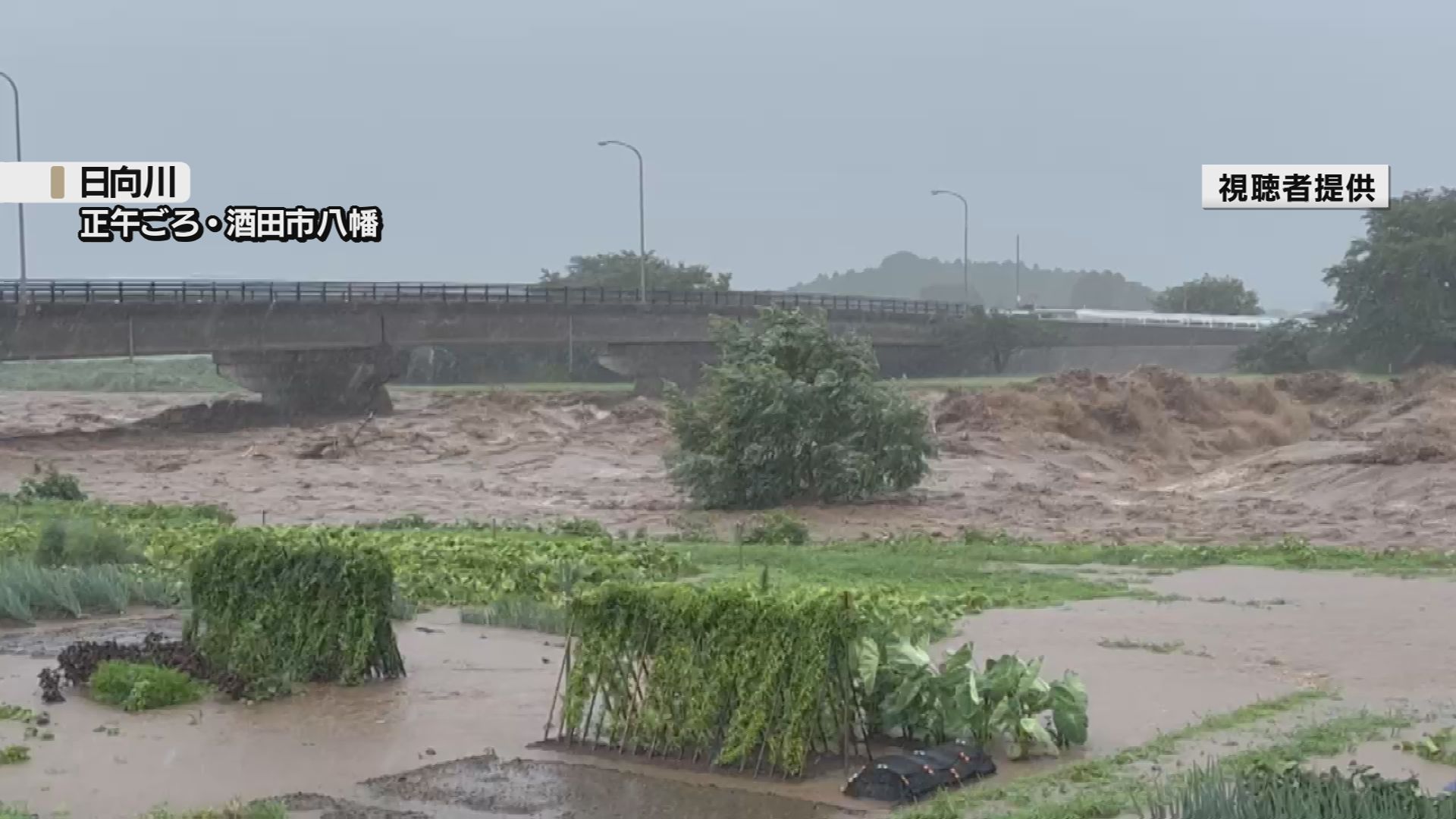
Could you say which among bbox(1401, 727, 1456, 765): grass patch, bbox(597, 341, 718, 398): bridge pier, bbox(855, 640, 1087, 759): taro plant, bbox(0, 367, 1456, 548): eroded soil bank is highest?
bbox(597, 341, 718, 398): bridge pier

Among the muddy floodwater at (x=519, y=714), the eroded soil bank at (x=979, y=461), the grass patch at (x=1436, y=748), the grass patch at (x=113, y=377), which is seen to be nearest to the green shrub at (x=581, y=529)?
the eroded soil bank at (x=979, y=461)

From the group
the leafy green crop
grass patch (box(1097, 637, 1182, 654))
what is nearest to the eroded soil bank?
grass patch (box(1097, 637, 1182, 654))

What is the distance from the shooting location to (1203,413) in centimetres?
6081

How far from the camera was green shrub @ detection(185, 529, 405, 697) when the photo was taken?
16422 millimetres

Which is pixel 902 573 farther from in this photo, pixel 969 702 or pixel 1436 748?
pixel 1436 748

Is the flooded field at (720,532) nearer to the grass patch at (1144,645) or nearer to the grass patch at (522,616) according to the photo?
the grass patch at (1144,645)

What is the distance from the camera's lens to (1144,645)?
62.2 feet

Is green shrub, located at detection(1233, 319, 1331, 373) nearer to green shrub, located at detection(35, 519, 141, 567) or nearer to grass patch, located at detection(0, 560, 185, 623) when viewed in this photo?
green shrub, located at detection(35, 519, 141, 567)

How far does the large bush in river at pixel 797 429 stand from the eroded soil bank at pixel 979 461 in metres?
0.94

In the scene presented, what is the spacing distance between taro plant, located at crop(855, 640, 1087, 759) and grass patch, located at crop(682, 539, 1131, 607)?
7208mm

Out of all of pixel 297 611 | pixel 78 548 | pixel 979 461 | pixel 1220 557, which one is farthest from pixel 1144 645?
pixel 979 461

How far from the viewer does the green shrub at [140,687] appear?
15.6m

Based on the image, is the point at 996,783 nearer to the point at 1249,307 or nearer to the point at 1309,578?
the point at 1309,578

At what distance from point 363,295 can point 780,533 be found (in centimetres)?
4520
